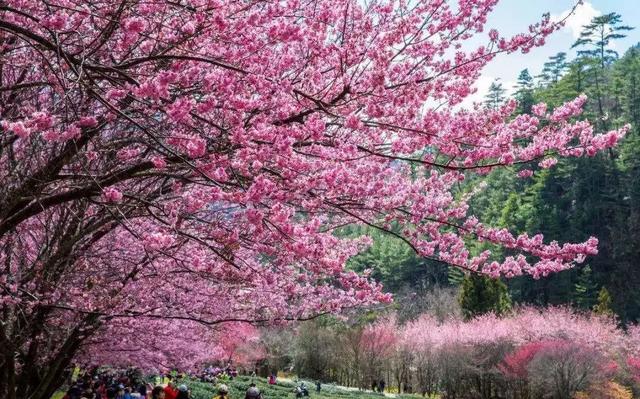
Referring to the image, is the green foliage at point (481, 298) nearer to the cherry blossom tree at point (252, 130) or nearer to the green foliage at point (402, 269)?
the green foliage at point (402, 269)

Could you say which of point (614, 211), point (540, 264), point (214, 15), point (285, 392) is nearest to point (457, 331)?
point (285, 392)

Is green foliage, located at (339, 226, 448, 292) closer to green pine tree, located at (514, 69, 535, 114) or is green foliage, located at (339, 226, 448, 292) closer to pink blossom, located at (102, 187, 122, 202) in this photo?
green pine tree, located at (514, 69, 535, 114)

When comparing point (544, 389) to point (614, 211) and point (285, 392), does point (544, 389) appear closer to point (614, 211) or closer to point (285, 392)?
point (285, 392)

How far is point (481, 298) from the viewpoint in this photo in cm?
4838

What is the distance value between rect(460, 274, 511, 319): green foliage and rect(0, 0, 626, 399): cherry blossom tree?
4348cm

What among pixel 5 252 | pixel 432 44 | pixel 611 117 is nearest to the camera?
pixel 432 44

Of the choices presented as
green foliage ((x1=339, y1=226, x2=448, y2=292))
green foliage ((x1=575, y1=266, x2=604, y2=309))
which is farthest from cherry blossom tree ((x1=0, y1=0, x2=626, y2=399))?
green foliage ((x1=339, y1=226, x2=448, y2=292))

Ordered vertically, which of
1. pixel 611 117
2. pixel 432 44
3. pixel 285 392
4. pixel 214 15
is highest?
pixel 611 117

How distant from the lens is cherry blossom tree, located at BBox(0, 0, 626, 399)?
3.92 metres

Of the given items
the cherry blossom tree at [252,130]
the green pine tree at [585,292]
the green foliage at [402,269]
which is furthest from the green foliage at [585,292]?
the cherry blossom tree at [252,130]

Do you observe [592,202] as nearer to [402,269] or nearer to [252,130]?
[402,269]

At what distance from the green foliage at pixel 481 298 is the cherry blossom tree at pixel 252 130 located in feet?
143

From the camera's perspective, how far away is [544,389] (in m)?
27.8

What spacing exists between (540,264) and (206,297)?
477 centimetres
